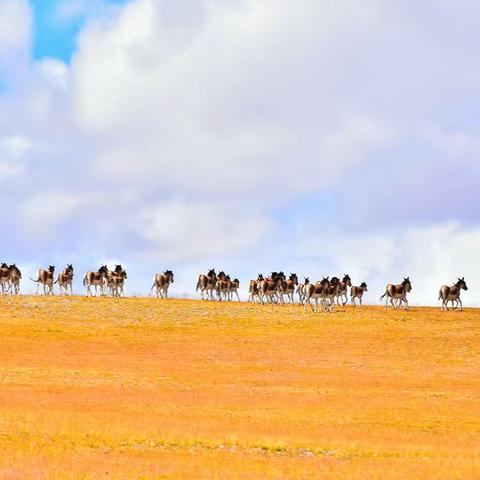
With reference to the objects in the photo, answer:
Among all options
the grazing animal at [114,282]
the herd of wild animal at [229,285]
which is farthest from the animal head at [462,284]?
the grazing animal at [114,282]

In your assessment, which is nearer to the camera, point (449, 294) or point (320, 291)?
point (320, 291)

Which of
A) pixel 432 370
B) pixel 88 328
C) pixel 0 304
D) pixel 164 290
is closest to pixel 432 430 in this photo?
pixel 432 370

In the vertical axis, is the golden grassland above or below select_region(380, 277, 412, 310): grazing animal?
below

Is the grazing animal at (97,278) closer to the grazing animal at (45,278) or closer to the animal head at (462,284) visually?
the grazing animal at (45,278)

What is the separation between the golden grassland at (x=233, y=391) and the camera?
2478 cm

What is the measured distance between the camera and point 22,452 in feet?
81.3

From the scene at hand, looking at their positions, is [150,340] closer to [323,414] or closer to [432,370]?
[432,370]

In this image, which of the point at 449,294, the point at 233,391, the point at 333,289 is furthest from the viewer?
the point at 449,294

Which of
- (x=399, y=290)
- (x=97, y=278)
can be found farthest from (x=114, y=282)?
(x=399, y=290)

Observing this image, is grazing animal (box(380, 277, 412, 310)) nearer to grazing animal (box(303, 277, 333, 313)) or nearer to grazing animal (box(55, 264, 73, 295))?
grazing animal (box(303, 277, 333, 313))

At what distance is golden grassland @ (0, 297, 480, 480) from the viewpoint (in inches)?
976

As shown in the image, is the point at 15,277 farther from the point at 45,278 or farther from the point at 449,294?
the point at 449,294

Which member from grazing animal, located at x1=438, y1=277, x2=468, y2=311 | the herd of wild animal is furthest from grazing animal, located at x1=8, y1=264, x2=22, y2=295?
grazing animal, located at x1=438, y1=277, x2=468, y2=311

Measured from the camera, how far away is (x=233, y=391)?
39.8 meters
